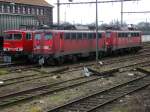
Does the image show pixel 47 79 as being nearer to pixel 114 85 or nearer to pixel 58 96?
pixel 114 85

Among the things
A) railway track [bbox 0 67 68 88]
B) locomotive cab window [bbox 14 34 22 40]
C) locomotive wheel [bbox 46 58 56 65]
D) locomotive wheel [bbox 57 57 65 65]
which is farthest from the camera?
locomotive cab window [bbox 14 34 22 40]

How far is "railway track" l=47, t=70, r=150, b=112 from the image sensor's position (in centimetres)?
1420

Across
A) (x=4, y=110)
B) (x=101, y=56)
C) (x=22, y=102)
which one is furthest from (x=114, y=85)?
(x=101, y=56)

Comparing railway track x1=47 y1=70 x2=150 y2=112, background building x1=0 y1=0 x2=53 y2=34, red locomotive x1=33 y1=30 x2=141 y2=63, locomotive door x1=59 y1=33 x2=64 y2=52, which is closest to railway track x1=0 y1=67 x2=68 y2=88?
red locomotive x1=33 y1=30 x2=141 y2=63

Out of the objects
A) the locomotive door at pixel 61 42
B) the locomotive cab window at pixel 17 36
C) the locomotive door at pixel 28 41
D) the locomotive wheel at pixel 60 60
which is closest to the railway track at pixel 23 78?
the locomotive door at pixel 61 42

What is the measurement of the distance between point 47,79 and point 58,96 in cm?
551

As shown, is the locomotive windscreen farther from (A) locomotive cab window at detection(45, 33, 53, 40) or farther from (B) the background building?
(B) the background building

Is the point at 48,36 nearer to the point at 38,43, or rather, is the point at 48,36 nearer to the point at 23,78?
the point at 38,43

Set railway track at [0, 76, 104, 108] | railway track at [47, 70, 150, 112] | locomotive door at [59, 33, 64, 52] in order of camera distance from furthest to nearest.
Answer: locomotive door at [59, 33, 64, 52], railway track at [0, 76, 104, 108], railway track at [47, 70, 150, 112]

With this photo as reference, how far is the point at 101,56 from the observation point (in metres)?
37.8

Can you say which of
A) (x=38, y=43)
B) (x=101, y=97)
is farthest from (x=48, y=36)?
(x=101, y=97)

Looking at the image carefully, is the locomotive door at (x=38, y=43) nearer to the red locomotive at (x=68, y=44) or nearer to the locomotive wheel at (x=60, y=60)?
the red locomotive at (x=68, y=44)

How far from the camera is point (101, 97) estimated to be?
55.0ft

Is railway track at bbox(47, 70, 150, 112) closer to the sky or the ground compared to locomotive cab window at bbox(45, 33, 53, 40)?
closer to the ground
